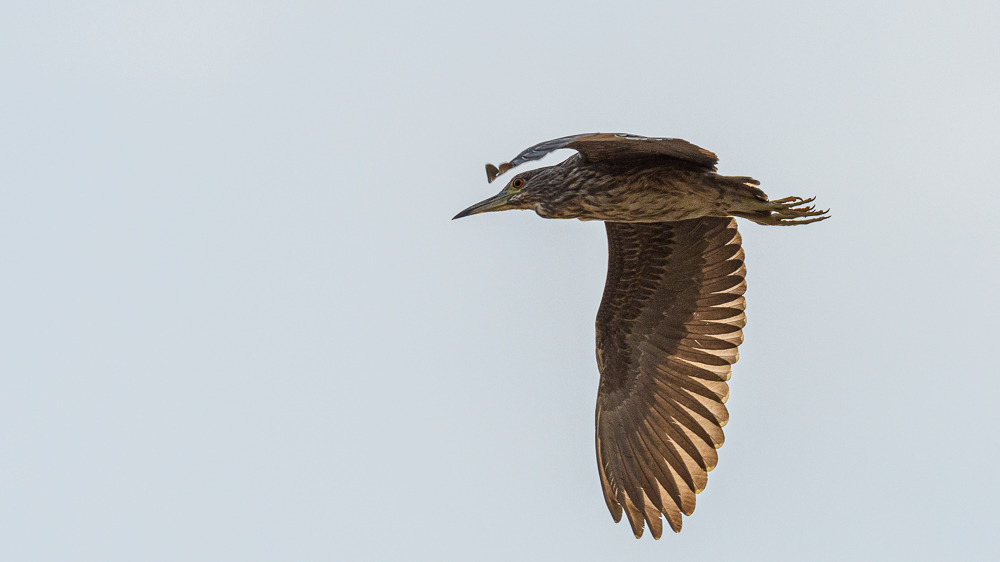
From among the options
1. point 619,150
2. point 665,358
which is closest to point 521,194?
point 619,150

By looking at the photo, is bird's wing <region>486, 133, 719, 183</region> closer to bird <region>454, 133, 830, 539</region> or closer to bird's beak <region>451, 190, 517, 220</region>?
bird <region>454, 133, 830, 539</region>

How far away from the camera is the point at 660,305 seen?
414 inches

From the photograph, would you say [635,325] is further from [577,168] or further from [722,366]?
[577,168]

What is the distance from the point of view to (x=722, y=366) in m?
10.3

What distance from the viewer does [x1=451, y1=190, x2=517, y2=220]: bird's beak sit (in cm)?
942

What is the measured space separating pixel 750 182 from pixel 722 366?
6.97 feet

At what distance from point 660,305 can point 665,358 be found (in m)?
0.49

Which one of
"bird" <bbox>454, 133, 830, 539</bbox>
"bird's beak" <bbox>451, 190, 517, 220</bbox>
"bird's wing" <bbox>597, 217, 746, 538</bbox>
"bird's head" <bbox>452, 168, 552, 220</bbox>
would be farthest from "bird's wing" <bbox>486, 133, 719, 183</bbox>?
"bird's wing" <bbox>597, 217, 746, 538</bbox>

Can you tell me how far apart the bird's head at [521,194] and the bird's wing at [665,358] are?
3.89 feet

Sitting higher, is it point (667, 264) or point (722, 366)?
point (667, 264)

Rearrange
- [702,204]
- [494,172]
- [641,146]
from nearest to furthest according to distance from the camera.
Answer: [641,146], [494,172], [702,204]

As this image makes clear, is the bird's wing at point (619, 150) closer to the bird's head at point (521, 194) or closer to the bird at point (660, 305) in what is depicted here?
the bird at point (660, 305)

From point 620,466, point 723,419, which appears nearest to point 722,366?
point 723,419

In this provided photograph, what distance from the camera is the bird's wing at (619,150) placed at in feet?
23.9
